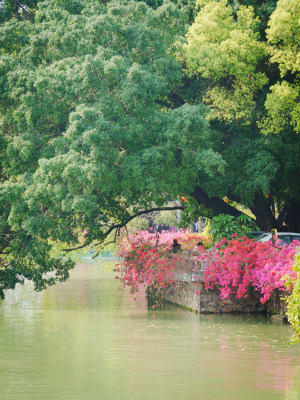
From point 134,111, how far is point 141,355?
10535 mm

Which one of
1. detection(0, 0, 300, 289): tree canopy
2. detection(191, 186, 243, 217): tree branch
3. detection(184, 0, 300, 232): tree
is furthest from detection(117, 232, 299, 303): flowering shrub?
detection(184, 0, 300, 232): tree

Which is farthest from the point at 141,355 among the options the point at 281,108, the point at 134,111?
the point at 281,108

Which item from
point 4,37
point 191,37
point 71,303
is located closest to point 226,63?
point 191,37

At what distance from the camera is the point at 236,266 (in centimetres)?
2380

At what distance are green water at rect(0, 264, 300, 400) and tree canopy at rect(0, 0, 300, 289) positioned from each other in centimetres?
357

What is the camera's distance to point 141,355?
55.9ft

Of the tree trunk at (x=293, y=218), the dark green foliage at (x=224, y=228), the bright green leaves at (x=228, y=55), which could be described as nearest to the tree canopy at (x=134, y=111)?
the bright green leaves at (x=228, y=55)

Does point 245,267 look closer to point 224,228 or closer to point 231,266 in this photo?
point 231,266

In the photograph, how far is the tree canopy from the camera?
992 inches

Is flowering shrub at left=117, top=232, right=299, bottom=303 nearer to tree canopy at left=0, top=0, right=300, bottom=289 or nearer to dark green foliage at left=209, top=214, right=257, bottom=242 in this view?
dark green foliage at left=209, top=214, right=257, bottom=242

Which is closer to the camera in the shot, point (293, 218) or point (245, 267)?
point (245, 267)

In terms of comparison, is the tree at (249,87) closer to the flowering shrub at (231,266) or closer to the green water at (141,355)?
the flowering shrub at (231,266)

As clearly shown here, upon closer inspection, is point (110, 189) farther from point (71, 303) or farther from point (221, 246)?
point (71, 303)

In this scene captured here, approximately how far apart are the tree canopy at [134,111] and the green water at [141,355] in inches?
141
